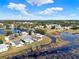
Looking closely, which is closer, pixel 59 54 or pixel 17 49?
pixel 59 54

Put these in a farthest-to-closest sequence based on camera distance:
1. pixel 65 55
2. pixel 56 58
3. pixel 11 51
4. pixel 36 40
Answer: pixel 36 40, pixel 11 51, pixel 65 55, pixel 56 58

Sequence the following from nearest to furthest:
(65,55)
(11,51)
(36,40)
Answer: (65,55) < (11,51) < (36,40)

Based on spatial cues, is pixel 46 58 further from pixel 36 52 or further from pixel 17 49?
pixel 17 49

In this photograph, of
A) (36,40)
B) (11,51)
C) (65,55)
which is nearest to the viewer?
(65,55)

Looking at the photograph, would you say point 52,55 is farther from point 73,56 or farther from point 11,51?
point 11,51

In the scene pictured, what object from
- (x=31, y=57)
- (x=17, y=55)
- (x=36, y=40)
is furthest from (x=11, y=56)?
(x=36, y=40)

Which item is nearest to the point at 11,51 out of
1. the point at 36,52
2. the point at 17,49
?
the point at 17,49

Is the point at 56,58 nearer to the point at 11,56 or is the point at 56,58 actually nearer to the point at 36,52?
the point at 36,52

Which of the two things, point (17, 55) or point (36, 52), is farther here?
point (36, 52)
